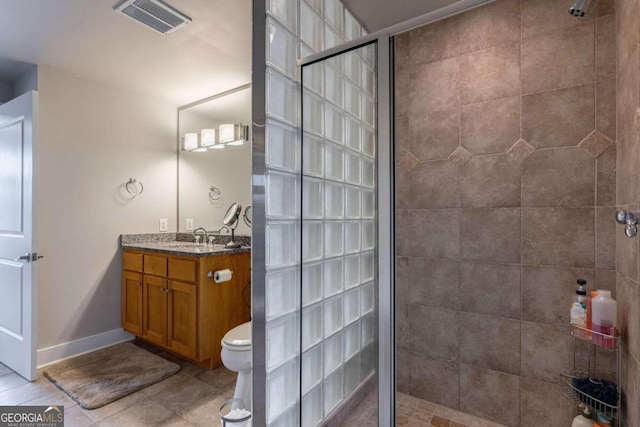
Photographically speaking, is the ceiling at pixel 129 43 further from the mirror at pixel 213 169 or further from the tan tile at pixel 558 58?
the tan tile at pixel 558 58

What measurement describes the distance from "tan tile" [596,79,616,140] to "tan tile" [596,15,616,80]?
4cm

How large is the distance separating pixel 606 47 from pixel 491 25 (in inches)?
21.3

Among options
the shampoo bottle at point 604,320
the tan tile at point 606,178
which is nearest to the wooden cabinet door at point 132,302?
the shampoo bottle at point 604,320

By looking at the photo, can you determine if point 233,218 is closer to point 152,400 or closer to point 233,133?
point 233,133

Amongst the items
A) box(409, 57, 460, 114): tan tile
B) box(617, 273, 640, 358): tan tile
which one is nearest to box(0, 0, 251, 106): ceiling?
box(409, 57, 460, 114): tan tile

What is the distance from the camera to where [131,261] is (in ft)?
9.19

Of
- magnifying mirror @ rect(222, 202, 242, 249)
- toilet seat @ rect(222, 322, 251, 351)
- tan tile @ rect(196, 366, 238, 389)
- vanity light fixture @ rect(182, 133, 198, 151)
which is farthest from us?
vanity light fixture @ rect(182, 133, 198, 151)

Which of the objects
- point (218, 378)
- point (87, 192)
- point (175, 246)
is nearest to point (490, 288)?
point (218, 378)

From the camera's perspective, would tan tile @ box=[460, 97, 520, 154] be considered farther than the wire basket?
Yes

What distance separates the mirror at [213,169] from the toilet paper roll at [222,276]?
1.48 ft

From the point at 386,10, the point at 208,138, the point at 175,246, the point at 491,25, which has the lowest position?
the point at 175,246

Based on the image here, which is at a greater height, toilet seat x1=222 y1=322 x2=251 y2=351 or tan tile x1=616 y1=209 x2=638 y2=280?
tan tile x1=616 y1=209 x2=638 y2=280

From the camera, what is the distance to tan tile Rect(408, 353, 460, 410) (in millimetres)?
1894

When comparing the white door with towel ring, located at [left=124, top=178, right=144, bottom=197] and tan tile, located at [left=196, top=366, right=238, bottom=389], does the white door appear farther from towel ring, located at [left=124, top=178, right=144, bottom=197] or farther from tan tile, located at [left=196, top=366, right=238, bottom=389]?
tan tile, located at [left=196, top=366, right=238, bottom=389]
